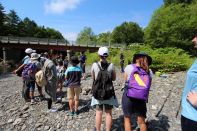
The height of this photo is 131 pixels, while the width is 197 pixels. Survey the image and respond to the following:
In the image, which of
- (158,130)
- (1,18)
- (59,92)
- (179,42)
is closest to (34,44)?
(1,18)

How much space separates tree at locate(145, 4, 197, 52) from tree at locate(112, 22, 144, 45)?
4577 centimetres

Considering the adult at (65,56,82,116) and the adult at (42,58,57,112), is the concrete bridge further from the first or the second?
the adult at (65,56,82,116)

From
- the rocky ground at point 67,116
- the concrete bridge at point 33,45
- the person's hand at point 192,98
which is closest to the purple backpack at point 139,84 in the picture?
the rocky ground at point 67,116

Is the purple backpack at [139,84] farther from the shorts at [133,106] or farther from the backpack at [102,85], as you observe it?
the backpack at [102,85]

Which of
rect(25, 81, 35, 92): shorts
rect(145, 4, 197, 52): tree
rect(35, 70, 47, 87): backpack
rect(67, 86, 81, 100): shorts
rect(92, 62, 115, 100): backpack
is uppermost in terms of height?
rect(145, 4, 197, 52): tree

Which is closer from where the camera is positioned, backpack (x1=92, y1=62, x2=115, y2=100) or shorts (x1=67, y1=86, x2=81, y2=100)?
backpack (x1=92, y1=62, x2=115, y2=100)

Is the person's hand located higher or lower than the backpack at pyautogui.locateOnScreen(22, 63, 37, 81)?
higher

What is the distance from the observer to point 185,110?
319 centimetres

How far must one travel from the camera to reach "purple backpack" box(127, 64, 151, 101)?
17.6 ft

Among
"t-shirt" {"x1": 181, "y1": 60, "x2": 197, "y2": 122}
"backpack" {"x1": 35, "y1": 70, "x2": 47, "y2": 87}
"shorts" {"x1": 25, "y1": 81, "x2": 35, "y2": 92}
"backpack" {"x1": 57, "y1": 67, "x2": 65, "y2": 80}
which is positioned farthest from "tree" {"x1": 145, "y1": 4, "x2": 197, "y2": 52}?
"t-shirt" {"x1": 181, "y1": 60, "x2": 197, "y2": 122}

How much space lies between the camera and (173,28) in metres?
41.5

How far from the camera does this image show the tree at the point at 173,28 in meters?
40.8

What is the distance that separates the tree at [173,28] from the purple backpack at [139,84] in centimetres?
3590

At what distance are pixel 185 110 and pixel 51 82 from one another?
5872 millimetres
